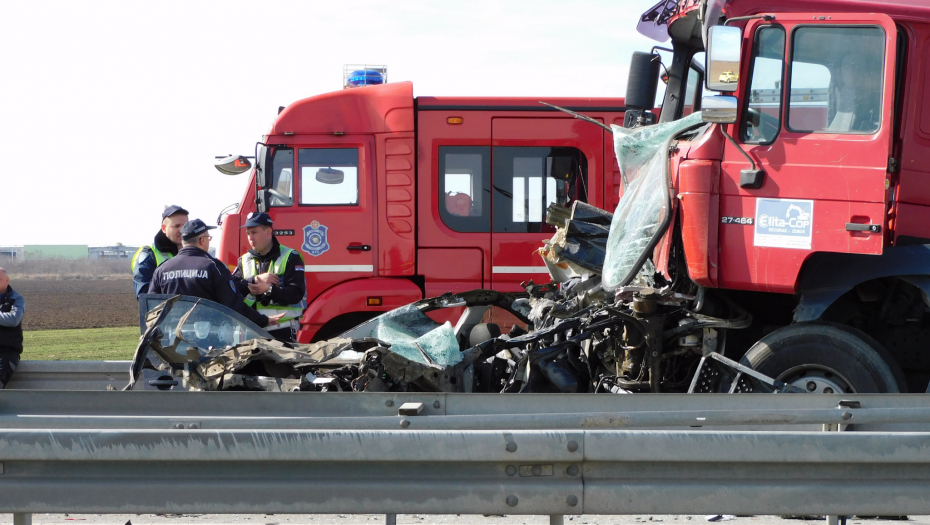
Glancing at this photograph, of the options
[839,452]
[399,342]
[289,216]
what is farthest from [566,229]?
[289,216]

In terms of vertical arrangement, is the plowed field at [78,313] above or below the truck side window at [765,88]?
below

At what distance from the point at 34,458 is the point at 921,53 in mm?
4203

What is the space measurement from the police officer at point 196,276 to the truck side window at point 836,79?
3427mm

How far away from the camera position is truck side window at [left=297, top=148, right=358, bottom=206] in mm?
8141

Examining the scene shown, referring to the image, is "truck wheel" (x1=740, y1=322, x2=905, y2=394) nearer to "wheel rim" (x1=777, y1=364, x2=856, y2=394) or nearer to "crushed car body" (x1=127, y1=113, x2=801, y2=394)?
"wheel rim" (x1=777, y1=364, x2=856, y2=394)

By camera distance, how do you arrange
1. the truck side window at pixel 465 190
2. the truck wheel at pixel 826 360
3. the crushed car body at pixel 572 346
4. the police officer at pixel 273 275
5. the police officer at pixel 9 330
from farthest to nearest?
the truck side window at pixel 465 190 < the police officer at pixel 273 275 < the police officer at pixel 9 330 < the crushed car body at pixel 572 346 < the truck wheel at pixel 826 360

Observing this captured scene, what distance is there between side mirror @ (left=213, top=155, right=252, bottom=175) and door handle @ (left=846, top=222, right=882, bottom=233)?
6.28 meters

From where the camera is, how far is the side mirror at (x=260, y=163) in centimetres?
804

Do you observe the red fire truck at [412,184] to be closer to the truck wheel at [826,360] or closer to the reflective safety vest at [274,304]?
the reflective safety vest at [274,304]

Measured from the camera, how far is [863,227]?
3.77 metres

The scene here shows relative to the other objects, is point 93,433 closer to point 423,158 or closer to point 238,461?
point 238,461

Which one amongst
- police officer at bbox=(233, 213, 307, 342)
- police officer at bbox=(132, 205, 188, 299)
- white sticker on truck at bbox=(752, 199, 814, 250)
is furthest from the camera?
police officer at bbox=(132, 205, 188, 299)

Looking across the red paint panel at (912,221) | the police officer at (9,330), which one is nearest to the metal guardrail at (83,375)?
the police officer at (9,330)

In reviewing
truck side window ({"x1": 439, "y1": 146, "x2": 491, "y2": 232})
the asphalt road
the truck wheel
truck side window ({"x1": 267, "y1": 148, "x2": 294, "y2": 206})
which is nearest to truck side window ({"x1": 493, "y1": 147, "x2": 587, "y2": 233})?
truck side window ({"x1": 439, "y1": 146, "x2": 491, "y2": 232})
